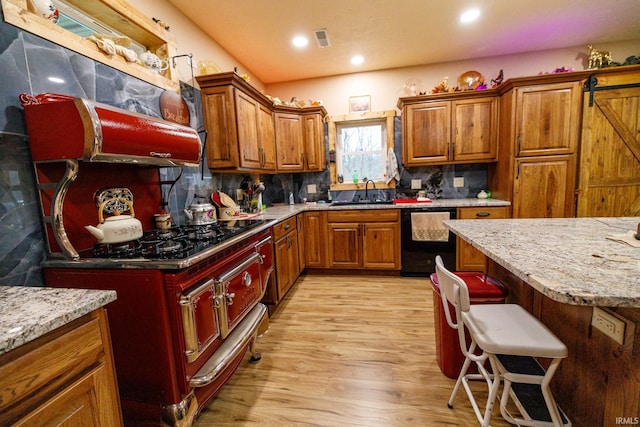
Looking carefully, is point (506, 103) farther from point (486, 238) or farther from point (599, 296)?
point (599, 296)

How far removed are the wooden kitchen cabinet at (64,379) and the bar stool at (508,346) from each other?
1.29 m

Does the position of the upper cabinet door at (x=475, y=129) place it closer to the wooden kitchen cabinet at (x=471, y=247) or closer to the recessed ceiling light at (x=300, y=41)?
the wooden kitchen cabinet at (x=471, y=247)

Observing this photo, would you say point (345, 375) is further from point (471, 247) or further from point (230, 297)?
point (471, 247)

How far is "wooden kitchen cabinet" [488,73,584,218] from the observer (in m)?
2.86

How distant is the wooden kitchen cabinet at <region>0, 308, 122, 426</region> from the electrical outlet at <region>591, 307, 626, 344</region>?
1.74 metres

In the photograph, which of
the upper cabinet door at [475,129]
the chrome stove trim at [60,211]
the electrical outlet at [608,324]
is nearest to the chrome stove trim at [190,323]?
the chrome stove trim at [60,211]

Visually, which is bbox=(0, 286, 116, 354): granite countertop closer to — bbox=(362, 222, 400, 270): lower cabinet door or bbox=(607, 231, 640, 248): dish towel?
bbox=(607, 231, 640, 248): dish towel

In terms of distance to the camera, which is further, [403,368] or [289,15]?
[289,15]

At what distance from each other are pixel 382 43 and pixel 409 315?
2822mm

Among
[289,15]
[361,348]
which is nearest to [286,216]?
[361,348]

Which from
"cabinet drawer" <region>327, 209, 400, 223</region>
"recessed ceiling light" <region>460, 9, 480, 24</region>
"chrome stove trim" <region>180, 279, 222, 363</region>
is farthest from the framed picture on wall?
"chrome stove trim" <region>180, 279, 222, 363</region>

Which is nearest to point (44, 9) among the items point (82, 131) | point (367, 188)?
point (82, 131)

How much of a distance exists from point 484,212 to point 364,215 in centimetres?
133

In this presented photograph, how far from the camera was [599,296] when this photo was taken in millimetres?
725
